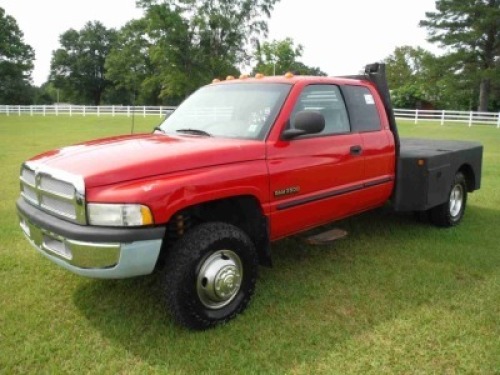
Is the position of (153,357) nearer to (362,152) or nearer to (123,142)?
(123,142)

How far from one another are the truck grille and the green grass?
86cm

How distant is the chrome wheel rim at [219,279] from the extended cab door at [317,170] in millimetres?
536

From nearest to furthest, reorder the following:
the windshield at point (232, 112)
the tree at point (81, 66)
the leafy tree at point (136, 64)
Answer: the windshield at point (232, 112)
the leafy tree at point (136, 64)
the tree at point (81, 66)

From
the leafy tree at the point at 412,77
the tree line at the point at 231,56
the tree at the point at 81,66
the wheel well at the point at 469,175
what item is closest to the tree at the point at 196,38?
the tree line at the point at 231,56

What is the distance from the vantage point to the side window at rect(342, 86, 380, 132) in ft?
15.3

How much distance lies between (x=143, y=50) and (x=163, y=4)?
6.92 meters

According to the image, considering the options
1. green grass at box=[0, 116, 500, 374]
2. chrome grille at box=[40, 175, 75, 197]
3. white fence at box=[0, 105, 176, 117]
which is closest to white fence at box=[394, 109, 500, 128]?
white fence at box=[0, 105, 176, 117]

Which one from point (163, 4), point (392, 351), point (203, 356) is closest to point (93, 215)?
point (203, 356)

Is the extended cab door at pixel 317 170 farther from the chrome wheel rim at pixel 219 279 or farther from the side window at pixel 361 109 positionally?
the chrome wheel rim at pixel 219 279

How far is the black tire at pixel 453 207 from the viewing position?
5.81 meters

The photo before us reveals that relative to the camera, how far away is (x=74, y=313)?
3613 mm

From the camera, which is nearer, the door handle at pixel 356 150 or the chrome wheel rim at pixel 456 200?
the door handle at pixel 356 150

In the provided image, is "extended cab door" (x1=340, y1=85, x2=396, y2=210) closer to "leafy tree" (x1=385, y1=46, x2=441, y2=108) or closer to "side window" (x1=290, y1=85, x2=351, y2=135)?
"side window" (x1=290, y1=85, x2=351, y2=135)

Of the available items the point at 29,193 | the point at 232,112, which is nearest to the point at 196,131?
the point at 232,112
